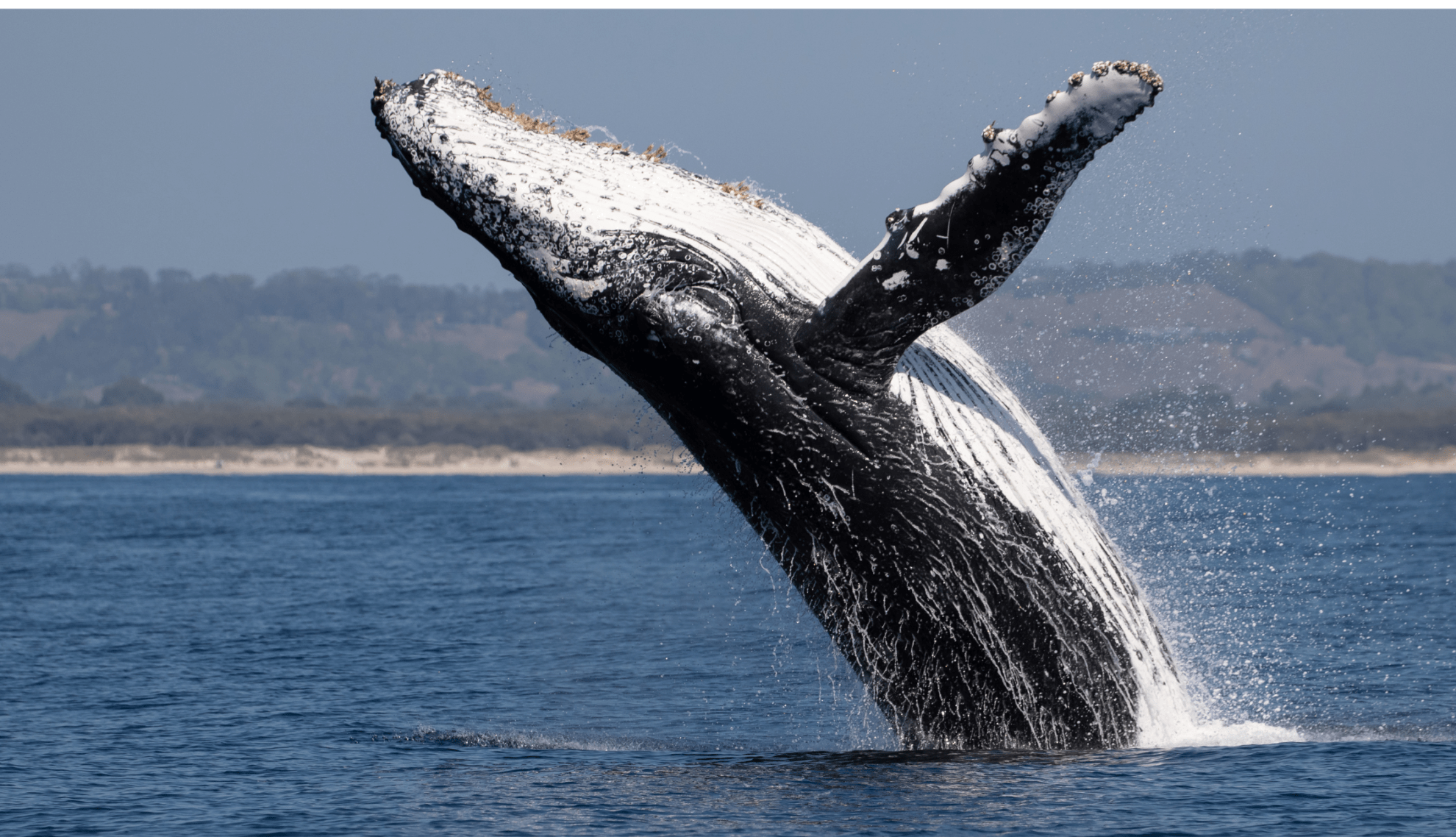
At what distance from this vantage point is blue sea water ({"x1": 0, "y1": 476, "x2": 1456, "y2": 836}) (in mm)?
7379

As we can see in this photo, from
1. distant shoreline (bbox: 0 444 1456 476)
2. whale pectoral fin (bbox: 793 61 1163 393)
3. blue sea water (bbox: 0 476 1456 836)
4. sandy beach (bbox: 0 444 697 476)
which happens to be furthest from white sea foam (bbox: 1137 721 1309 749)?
sandy beach (bbox: 0 444 697 476)

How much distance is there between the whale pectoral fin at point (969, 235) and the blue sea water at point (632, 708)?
4.36 feet

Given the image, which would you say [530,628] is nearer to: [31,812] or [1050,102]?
[31,812]

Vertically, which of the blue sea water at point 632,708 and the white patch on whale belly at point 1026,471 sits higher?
the white patch on whale belly at point 1026,471

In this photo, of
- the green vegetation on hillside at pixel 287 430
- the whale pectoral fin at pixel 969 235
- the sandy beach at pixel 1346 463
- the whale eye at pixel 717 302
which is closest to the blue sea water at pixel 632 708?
the whale eye at pixel 717 302

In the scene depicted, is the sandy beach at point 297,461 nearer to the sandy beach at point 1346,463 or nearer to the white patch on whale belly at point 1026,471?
the sandy beach at point 1346,463

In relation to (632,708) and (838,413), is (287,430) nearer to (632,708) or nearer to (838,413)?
(632,708)

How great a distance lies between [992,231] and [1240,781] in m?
3.99

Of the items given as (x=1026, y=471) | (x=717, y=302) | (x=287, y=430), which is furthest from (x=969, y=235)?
(x=287, y=430)

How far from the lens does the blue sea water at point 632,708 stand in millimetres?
7379

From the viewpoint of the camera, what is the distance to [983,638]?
6684mm

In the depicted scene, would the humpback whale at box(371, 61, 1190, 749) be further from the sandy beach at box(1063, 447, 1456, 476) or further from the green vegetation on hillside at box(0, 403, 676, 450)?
the green vegetation on hillside at box(0, 403, 676, 450)

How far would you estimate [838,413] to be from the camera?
627 centimetres

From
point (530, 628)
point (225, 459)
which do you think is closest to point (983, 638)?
point (530, 628)
